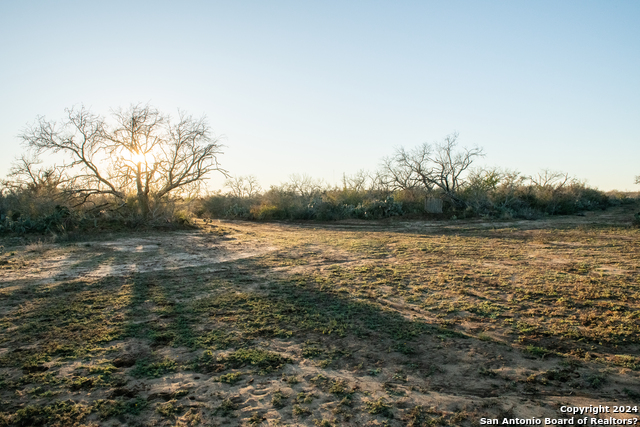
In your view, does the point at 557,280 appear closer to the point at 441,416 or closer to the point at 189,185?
the point at 441,416

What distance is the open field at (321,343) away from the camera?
2828 mm

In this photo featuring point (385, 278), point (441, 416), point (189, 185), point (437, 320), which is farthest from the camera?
point (189, 185)

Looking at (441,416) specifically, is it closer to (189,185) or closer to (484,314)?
(484,314)

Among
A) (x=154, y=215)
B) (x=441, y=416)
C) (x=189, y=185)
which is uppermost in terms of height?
(x=189, y=185)

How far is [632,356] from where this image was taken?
3.52 metres

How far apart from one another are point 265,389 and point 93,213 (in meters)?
17.8

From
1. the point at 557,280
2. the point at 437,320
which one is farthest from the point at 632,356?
the point at 557,280

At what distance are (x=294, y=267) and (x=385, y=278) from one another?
2399mm

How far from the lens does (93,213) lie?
1741cm

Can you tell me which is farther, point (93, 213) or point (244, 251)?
point (93, 213)

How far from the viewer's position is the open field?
9.28 feet

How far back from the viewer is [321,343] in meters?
4.09

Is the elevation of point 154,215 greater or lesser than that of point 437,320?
greater

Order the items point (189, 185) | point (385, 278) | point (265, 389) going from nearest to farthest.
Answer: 1. point (265, 389)
2. point (385, 278)
3. point (189, 185)
